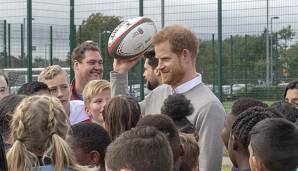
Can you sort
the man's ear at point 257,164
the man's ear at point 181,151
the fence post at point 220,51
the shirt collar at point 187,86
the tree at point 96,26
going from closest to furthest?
the man's ear at point 257,164 → the man's ear at point 181,151 → the shirt collar at point 187,86 → the tree at point 96,26 → the fence post at point 220,51

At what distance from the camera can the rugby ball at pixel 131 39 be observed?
5422 millimetres

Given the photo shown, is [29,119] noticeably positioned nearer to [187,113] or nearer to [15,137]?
[15,137]

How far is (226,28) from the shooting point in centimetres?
952

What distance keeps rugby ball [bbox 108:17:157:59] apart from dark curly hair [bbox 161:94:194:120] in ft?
4.91

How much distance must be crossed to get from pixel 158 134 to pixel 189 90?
1.61 meters

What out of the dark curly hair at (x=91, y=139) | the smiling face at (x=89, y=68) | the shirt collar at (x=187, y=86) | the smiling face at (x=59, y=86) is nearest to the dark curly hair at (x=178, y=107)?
the shirt collar at (x=187, y=86)

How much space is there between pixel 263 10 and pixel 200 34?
1.06 meters

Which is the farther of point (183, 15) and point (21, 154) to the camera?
point (183, 15)

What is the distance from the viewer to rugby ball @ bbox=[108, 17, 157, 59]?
17.8ft

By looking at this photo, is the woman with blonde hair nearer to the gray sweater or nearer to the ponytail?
the ponytail

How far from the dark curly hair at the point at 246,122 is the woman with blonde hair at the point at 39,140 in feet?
2.89

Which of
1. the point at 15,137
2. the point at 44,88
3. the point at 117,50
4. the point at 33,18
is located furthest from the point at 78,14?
the point at 15,137

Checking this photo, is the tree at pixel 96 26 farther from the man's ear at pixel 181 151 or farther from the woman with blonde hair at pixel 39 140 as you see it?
the woman with blonde hair at pixel 39 140

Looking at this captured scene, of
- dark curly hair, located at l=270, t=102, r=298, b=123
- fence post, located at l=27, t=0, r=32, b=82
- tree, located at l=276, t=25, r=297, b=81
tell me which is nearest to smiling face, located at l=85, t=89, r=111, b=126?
dark curly hair, located at l=270, t=102, r=298, b=123
